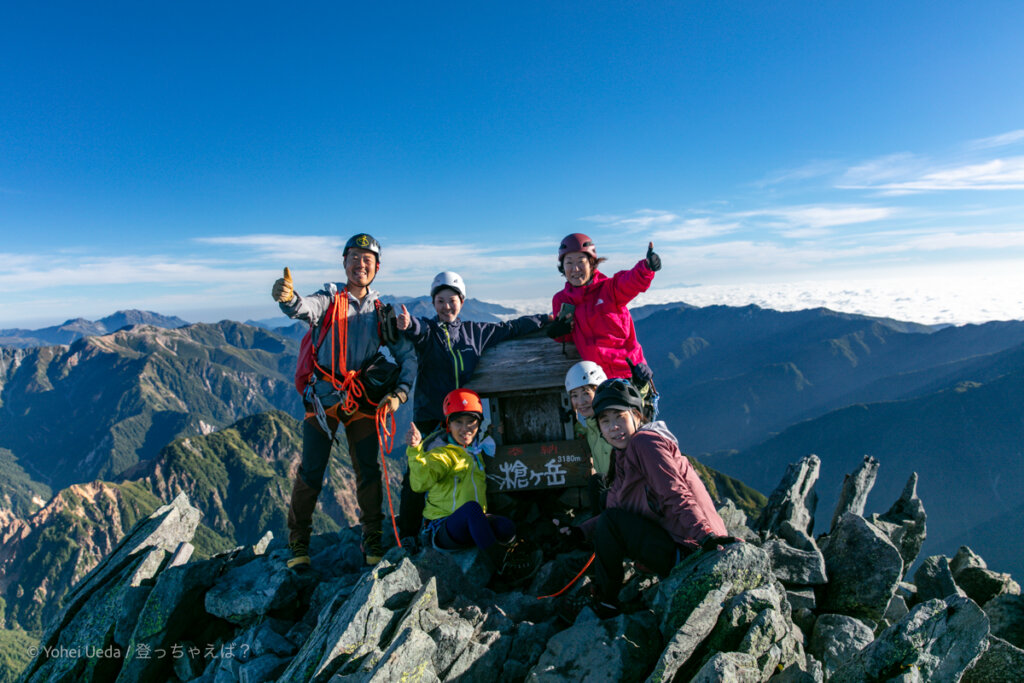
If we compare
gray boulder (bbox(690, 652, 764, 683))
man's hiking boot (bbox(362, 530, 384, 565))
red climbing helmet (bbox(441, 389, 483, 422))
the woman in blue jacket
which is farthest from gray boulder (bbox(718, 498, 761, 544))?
man's hiking boot (bbox(362, 530, 384, 565))

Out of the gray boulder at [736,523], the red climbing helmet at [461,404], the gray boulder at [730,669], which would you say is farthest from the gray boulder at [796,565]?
the red climbing helmet at [461,404]

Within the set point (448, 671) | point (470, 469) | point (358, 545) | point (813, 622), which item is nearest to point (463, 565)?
point (470, 469)

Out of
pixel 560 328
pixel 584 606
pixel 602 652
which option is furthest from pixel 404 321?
pixel 602 652

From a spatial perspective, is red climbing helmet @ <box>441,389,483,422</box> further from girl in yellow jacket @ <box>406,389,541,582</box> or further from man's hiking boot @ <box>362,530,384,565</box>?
man's hiking boot @ <box>362,530,384,565</box>

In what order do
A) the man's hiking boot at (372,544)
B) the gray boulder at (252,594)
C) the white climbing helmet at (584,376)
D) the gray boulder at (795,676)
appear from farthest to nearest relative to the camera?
the man's hiking boot at (372,544)
the gray boulder at (252,594)
the white climbing helmet at (584,376)
the gray boulder at (795,676)

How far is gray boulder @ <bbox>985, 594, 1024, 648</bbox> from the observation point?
7.56m

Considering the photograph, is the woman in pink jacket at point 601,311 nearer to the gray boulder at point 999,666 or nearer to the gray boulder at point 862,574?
the gray boulder at point 862,574

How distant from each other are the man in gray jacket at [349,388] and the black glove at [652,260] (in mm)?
5055

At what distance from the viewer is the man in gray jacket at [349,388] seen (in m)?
9.96

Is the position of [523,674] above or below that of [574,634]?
below

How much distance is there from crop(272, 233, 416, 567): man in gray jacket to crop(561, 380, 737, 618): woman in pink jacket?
442cm

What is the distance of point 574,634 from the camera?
6266 millimetres

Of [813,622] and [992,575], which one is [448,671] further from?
[992,575]

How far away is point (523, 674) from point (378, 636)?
2.10 metres
